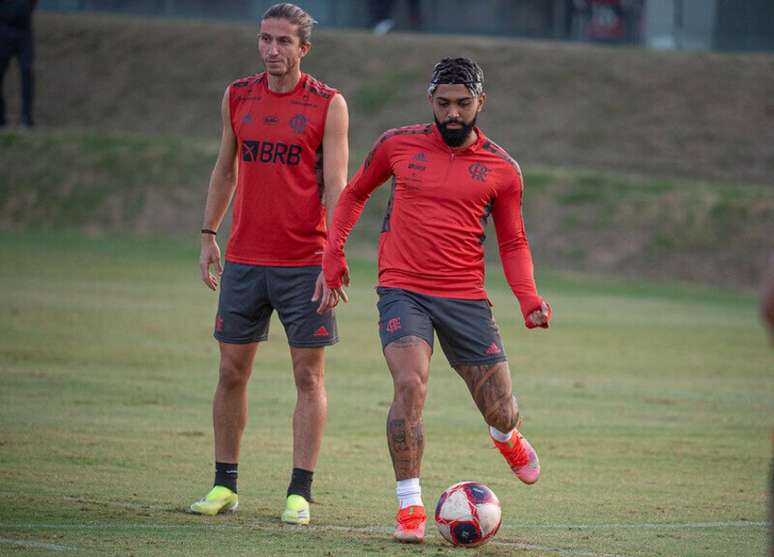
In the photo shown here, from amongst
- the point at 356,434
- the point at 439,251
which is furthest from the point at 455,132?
the point at 356,434

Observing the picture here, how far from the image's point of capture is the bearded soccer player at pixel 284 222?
26.2 feet

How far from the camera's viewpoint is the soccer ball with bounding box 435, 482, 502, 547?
7203 millimetres

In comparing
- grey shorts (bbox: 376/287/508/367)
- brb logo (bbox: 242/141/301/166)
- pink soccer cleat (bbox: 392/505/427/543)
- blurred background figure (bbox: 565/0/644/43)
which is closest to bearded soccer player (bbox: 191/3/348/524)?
brb logo (bbox: 242/141/301/166)

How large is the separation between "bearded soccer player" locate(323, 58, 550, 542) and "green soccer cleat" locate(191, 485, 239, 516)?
1.06 meters

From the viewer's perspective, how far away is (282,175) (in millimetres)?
8031

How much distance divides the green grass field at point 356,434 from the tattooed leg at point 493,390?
0.63 metres

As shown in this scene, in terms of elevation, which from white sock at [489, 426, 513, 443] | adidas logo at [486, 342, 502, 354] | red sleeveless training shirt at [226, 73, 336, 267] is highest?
red sleeveless training shirt at [226, 73, 336, 267]

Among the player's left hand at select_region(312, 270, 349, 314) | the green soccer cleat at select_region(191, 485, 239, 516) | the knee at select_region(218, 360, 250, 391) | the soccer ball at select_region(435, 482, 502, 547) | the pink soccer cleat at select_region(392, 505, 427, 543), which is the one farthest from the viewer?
the knee at select_region(218, 360, 250, 391)

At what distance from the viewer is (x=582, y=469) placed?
10.3 m

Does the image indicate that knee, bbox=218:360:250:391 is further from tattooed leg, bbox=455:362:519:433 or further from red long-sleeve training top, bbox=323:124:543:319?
tattooed leg, bbox=455:362:519:433

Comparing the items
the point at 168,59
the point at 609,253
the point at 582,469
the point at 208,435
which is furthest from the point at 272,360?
the point at 168,59

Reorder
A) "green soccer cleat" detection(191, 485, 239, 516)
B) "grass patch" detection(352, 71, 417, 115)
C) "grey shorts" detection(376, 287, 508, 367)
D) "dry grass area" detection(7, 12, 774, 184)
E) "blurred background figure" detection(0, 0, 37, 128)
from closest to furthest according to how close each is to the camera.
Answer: "grey shorts" detection(376, 287, 508, 367)
"green soccer cleat" detection(191, 485, 239, 516)
"blurred background figure" detection(0, 0, 37, 128)
"dry grass area" detection(7, 12, 774, 184)
"grass patch" detection(352, 71, 417, 115)

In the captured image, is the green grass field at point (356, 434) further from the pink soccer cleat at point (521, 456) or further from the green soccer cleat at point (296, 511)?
the pink soccer cleat at point (521, 456)

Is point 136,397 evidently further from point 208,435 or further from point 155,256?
point 155,256
